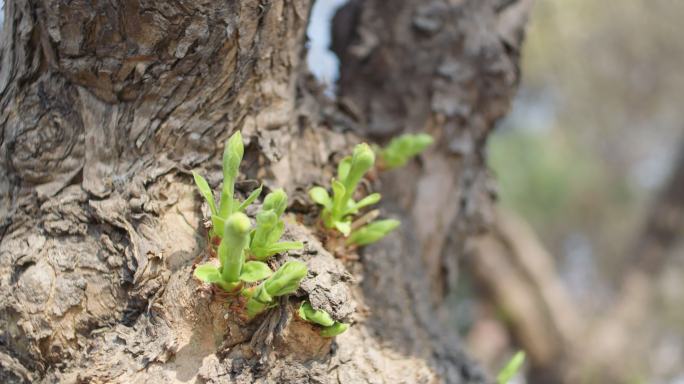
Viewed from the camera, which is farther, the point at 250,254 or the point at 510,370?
the point at 510,370

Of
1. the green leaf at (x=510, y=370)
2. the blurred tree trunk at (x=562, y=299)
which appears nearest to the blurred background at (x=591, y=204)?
the blurred tree trunk at (x=562, y=299)

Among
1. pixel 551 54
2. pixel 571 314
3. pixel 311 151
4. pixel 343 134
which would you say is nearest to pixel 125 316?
pixel 311 151

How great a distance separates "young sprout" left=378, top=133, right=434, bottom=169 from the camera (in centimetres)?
131

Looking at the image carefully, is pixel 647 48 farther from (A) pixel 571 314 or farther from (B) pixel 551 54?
(A) pixel 571 314

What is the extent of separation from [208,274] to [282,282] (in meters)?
0.12

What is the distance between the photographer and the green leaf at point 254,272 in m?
0.88

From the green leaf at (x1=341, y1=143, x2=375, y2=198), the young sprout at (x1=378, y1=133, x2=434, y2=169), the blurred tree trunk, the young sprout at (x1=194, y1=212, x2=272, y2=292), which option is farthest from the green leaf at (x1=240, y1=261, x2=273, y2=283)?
the blurred tree trunk

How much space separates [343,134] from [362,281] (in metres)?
0.33

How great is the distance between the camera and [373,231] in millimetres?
1145

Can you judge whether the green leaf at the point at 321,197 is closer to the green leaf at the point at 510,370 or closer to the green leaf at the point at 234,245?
the green leaf at the point at 234,245

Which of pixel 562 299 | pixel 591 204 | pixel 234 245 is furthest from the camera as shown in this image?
pixel 591 204

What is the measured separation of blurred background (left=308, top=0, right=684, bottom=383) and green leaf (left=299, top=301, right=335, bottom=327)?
2.39 metres

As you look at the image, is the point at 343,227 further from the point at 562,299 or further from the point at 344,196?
the point at 562,299

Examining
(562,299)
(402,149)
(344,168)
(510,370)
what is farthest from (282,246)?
(562,299)
